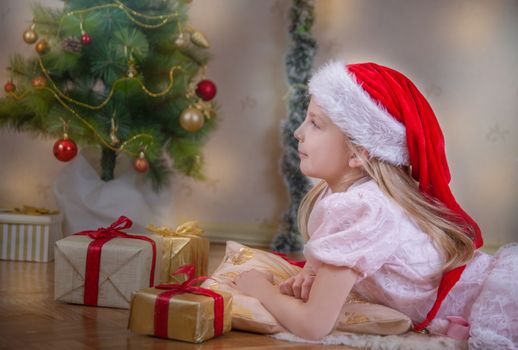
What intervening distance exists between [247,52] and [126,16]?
3.08 ft

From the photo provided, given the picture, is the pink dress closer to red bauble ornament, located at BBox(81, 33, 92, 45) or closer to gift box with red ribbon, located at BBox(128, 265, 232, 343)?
gift box with red ribbon, located at BBox(128, 265, 232, 343)

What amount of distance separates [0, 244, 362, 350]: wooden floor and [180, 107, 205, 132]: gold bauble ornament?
138cm

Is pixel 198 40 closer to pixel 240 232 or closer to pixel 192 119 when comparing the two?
pixel 192 119

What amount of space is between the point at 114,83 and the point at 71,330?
6.36 feet

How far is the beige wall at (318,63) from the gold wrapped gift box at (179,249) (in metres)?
1.81

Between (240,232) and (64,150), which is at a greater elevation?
(64,150)

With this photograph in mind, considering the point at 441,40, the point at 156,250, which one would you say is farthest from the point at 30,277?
the point at 441,40

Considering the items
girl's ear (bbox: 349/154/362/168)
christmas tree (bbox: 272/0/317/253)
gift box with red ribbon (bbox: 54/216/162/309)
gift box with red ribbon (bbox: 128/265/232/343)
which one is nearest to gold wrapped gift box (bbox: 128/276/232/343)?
gift box with red ribbon (bbox: 128/265/232/343)

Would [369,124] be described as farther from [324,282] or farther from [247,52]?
[247,52]

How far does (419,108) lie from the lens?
1867 mm

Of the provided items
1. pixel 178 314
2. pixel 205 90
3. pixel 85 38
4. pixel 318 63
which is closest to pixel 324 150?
pixel 178 314

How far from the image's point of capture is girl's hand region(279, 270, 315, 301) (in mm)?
1829

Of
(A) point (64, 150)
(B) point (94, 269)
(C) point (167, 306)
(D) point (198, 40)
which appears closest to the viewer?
(C) point (167, 306)

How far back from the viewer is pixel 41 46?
137 inches
